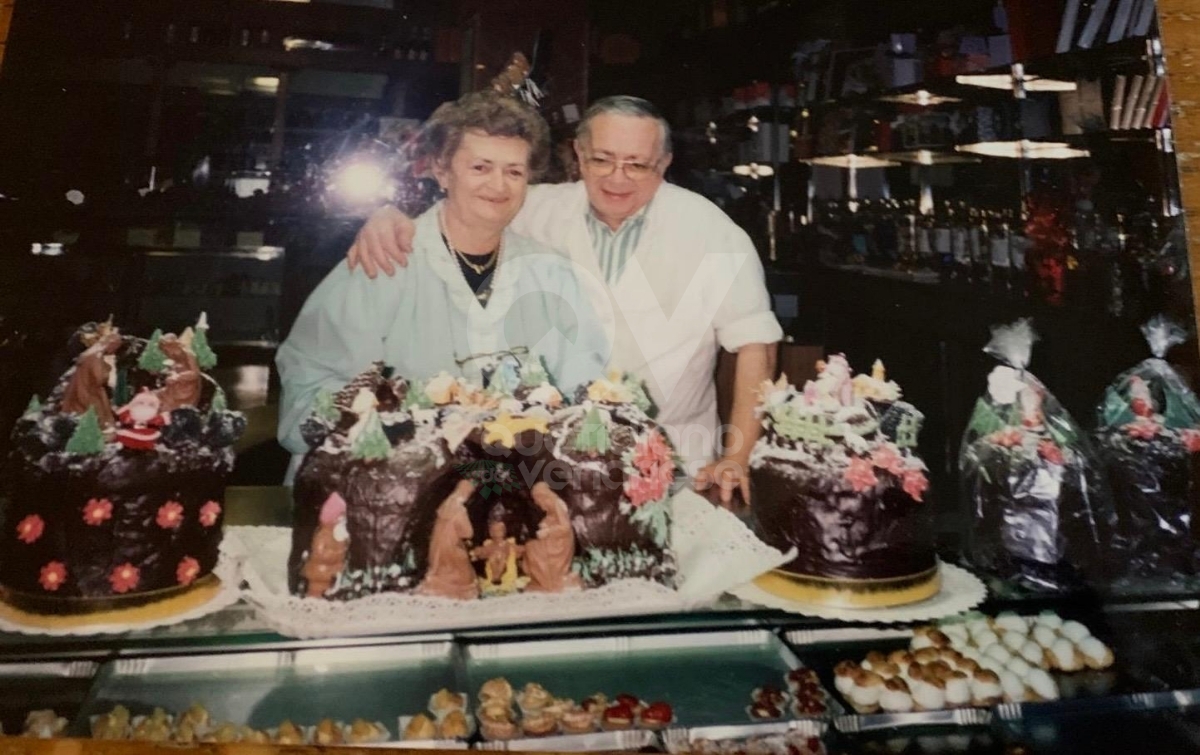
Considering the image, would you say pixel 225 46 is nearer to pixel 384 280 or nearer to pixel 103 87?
pixel 103 87

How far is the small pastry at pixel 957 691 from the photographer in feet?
4.75

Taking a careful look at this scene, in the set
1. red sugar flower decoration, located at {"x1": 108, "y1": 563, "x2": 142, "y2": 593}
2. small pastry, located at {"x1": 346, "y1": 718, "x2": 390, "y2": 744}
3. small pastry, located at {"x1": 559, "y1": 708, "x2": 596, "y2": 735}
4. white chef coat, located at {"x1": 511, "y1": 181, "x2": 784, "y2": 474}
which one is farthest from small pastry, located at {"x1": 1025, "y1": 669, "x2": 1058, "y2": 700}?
red sugar flower decoration, located at {"x1": 108, "y1": 563, "x2": 142, "y2": 593}

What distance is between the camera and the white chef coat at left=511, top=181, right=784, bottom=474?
1654mm

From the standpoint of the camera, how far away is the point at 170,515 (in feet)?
4.69

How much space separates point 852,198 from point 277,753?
160 centimetres

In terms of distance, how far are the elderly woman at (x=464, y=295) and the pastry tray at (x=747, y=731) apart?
0.68 meters

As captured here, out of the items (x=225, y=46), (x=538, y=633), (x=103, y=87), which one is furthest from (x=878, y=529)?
(x=103, y=87)

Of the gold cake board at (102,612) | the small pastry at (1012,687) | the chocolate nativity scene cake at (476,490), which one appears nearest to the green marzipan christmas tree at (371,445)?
the chocolate nativity scene cake at (476,490)

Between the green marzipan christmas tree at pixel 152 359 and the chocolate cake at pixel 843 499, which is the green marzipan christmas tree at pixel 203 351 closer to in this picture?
the green marzipan christmas tree at pixel 152 359

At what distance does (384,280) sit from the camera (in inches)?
63.9

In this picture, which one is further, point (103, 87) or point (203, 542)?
point (103, 87)

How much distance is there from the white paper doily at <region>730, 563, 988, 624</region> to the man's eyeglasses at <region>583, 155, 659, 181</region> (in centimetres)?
88

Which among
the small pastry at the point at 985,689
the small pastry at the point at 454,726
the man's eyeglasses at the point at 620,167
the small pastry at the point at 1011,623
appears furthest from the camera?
the man's eyeglasses at the point at 620,167

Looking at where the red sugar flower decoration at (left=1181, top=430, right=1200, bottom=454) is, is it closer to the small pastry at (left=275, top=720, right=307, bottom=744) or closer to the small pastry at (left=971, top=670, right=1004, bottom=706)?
the small pastry at (left=971, top=670, right=1004, bottom=706)
